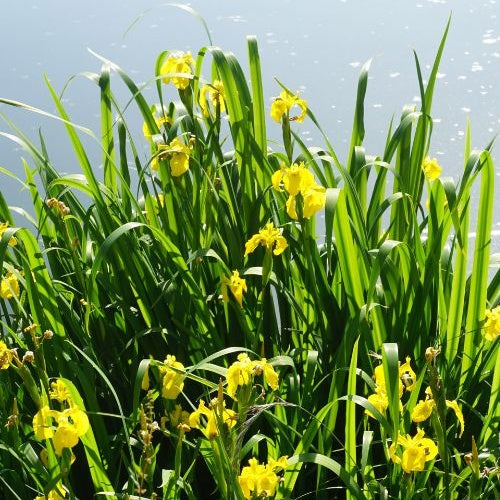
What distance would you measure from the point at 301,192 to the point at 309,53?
2.73 m

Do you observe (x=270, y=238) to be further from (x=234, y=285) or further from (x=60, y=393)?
(x=60, y=393)

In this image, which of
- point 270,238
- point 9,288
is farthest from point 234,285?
point 9,288

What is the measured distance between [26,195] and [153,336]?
1710 mm

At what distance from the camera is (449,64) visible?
145 inches

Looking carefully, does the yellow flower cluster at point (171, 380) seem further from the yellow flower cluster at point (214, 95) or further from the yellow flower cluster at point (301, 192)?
the yellow flower cluster at point (214, 95)

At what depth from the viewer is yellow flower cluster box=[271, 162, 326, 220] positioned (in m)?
1.25

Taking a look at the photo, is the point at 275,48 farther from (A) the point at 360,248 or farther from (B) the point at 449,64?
(A) the point at 360,248

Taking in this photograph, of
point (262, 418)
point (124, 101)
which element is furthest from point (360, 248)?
point (124, 101)

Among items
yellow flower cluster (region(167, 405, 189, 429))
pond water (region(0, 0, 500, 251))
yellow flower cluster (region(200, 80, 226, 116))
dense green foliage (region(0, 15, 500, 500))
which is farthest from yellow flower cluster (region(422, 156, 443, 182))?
pond water (region(0, 0, 500, 251))

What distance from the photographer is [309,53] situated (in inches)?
153

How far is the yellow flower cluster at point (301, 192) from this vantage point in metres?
1.25

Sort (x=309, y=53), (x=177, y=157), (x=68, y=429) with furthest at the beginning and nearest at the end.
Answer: (x=309, y=53) → (x=177, y=157) → (x=68, y=429)

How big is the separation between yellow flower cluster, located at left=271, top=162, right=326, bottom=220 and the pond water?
153 centimetres

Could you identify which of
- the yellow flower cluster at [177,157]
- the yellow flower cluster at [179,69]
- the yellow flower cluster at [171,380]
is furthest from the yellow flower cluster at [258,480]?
the yellow flower cluster at [179,69]
